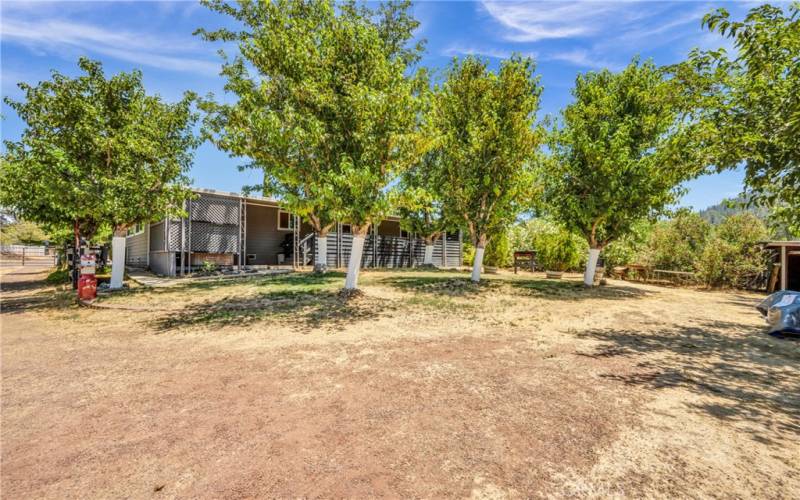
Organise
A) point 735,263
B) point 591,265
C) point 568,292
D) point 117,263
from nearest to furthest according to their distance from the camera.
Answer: point 117,263
point 568,292
point 591,265
point 735,263

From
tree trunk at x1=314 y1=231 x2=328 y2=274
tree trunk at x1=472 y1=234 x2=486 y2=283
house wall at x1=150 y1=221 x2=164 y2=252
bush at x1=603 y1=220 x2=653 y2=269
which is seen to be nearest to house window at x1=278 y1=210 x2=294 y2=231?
tree trunk at x1=314 y1=231 x2=328 y2=274

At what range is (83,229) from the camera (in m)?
14.0

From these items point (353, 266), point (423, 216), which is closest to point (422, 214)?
point (423, 216)

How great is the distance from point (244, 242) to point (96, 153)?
8.18 m

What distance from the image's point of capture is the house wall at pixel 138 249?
66.7 ft

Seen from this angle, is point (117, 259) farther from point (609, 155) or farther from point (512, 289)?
point (609, 155)

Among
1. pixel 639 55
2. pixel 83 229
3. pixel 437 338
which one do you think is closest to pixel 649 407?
pixel 437 338

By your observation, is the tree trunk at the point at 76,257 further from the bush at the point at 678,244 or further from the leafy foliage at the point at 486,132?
the bush at the point at 678,244

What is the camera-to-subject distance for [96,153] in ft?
36.1

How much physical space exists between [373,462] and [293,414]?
3.72ft

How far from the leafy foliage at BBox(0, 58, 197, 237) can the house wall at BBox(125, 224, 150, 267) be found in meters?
8.08

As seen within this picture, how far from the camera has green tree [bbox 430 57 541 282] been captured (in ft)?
40.3

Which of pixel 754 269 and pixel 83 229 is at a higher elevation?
pixel 83 229

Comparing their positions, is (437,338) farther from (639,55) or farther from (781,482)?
(639,55)
